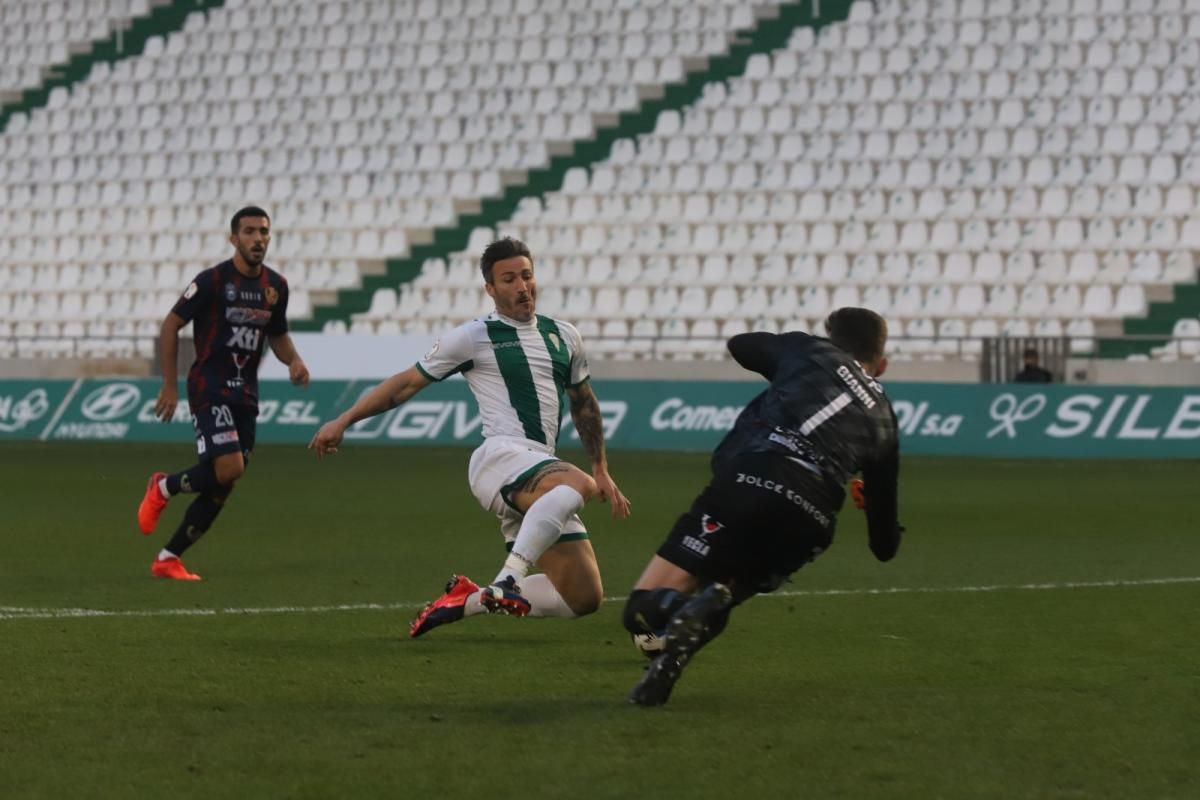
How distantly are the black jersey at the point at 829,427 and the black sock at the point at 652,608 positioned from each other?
48 centimetres

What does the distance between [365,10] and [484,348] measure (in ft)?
98.2

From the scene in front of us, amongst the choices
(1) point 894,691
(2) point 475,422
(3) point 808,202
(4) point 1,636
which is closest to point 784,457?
(1) point 894,691

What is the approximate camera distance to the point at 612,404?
25953 mm

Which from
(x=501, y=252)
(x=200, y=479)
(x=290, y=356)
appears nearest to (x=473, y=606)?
(x=501, y=252)

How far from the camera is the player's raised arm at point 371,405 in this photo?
774cm

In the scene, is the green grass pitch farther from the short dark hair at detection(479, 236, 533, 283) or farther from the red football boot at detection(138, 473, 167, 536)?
the short dark hair at detection(479, 236, 533, 283)

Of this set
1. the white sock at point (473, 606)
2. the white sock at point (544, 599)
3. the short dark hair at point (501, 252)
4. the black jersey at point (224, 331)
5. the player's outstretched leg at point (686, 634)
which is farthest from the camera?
the black jersey at point (224, 331)

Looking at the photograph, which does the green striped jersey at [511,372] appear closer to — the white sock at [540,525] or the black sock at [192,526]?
the white sock at [540,525]

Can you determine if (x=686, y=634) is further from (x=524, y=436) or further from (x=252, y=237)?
(x=252, y=237)

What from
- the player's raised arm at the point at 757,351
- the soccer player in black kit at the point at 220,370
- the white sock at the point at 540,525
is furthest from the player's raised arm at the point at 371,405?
the soccer player in black kit at the point at 220,370

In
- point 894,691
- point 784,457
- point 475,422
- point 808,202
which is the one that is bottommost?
point 475,422

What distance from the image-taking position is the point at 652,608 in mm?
6711

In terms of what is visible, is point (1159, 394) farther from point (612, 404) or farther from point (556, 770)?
point (556, 770)

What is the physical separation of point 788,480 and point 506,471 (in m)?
1.87
